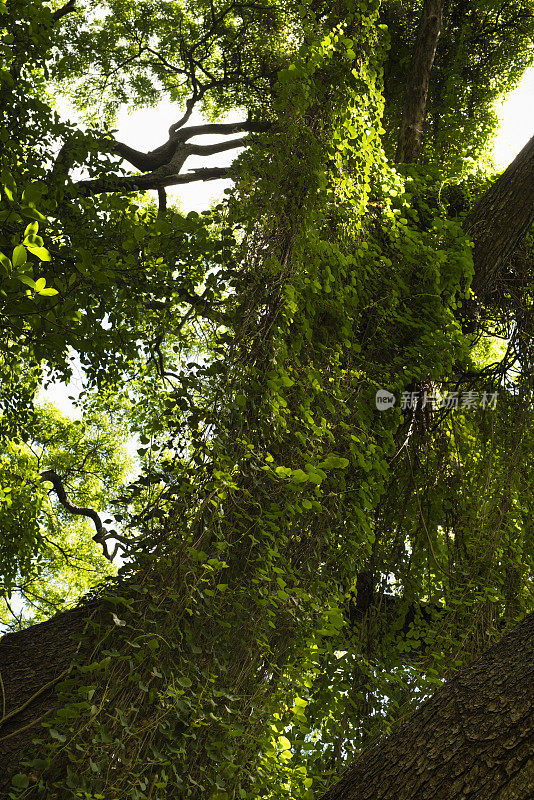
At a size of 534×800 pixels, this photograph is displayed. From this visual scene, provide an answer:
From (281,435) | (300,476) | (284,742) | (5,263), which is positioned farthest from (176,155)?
(284,742)

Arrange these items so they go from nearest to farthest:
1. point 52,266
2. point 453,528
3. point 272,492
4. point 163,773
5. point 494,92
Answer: point 163,773 → point 272,492 → point 52,266 → point 453,528 → point 494,92

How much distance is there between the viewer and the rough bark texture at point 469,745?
5.61ft

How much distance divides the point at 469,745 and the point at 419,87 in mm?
6476

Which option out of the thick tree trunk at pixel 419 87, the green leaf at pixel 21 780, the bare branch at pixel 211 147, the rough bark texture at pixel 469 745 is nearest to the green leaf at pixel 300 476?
the rough bark texture at pixel 469 745

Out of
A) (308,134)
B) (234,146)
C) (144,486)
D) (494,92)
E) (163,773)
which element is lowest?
(163,773)

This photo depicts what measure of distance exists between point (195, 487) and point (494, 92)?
7.88 m

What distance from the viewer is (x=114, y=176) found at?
4809mm

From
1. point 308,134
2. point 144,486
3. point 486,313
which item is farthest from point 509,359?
point 144,486

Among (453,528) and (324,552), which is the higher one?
(453,528)

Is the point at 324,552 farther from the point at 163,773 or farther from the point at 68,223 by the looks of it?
the point at 68,223

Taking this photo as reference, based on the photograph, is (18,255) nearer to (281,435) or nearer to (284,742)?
(281,435)

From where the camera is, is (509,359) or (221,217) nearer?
(221,217)

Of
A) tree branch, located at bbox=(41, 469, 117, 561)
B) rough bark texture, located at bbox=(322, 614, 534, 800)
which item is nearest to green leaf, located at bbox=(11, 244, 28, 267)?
rough bark texture, located at bbox=(322, 614, 534, 800)

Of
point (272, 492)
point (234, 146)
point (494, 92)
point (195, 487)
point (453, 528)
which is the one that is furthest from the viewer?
point (234, 146)
